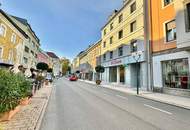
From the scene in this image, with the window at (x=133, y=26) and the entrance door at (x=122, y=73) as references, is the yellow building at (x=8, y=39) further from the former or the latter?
the window at (x=133, y=26)

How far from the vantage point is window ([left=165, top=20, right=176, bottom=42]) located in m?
16.8

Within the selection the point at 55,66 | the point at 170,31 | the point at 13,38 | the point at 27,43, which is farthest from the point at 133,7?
the point at 55,66

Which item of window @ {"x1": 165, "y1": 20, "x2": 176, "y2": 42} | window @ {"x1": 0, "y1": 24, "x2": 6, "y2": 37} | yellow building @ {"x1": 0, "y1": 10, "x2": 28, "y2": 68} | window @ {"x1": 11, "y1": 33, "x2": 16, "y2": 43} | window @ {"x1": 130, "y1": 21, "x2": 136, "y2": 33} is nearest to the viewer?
window @ {"x1": 165, "y1": 20, "x2": 176, "y2": 42}

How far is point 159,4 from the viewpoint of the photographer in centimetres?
1919

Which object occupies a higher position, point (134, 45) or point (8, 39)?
point (8, 39)

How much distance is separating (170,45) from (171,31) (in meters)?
1.57

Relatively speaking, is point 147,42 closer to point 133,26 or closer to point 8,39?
point 133,26

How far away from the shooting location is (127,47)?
25906 mm

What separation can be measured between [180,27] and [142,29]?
7764 millimetres

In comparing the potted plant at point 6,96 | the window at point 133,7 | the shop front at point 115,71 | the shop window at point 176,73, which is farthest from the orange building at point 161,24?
the potted plant at point 6,96

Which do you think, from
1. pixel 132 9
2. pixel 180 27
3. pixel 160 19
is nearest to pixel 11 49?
pixel 132 9

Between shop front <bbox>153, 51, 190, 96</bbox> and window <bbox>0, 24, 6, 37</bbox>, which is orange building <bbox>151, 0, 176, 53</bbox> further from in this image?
window <bbox>0, 24, 6, 37</bbox>

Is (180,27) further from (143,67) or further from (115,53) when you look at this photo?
(115,53)

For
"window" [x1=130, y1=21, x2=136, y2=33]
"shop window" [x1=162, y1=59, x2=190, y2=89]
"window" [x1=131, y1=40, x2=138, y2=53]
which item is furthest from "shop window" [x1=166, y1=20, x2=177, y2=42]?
"window" [x1=130, y1=21, x2=136, y2=33]
